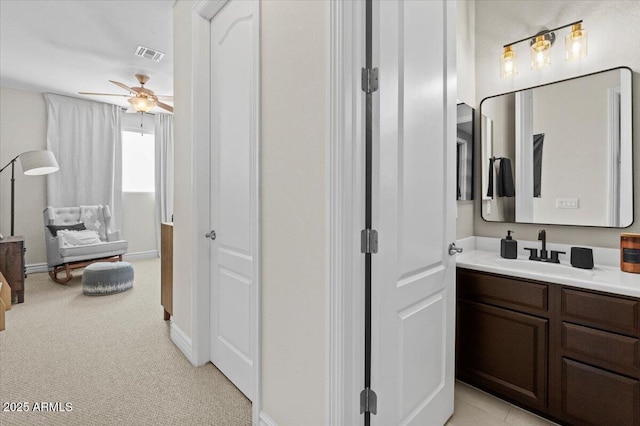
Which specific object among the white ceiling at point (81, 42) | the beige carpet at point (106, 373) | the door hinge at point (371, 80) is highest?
the white ceiling at point (81, 42)

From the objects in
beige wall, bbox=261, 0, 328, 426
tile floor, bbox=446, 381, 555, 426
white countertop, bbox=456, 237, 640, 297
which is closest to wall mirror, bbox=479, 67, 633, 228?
white countertop, bbox=456, 237, 640, 297

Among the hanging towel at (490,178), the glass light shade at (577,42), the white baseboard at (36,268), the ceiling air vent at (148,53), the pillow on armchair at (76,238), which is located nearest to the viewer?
the glass light shade at (577,42)

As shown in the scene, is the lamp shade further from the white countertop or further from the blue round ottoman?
the white countertop

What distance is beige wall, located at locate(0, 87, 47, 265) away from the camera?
15.1 ft

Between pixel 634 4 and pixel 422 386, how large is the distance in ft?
7.87

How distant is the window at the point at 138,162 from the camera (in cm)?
573

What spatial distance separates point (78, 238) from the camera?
4.40m

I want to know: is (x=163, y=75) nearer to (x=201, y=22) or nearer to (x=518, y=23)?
(x=201, y=22)

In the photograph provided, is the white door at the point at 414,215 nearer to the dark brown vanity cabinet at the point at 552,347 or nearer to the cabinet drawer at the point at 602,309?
the dark brown vanity cabinet at the point at 552,347

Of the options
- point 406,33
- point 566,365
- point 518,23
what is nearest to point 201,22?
point 406,33

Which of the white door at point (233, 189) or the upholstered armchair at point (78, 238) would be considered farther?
the upholstered armchair at point (78, 238)

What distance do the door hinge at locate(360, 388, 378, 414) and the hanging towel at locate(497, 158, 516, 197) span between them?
71.6 inches

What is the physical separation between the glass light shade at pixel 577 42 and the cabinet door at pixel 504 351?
5.35 feet

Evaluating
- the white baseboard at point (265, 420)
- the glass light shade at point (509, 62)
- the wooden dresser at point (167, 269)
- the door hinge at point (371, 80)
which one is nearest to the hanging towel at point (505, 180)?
the glass light shade at point (509, 62)
